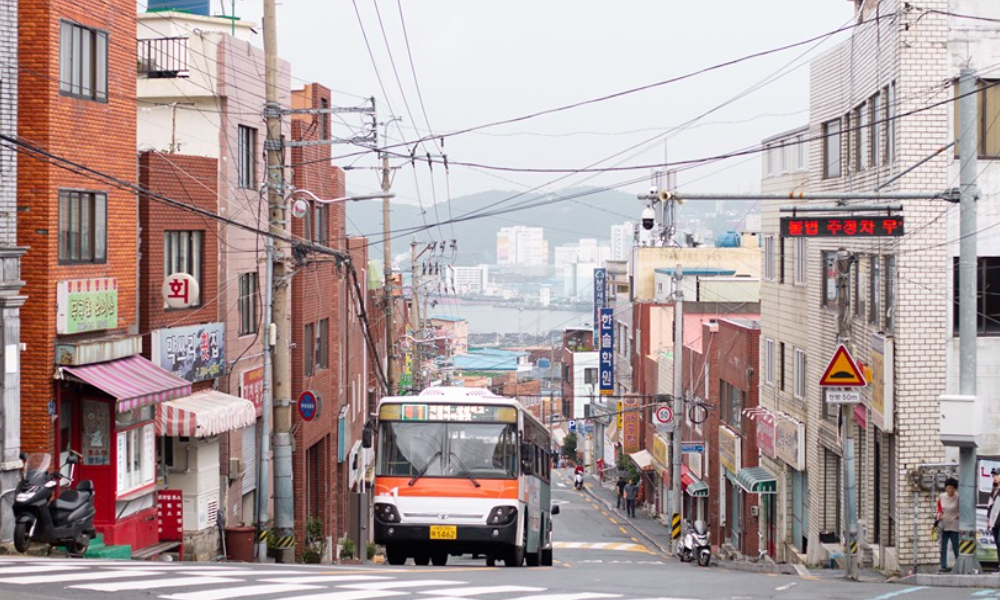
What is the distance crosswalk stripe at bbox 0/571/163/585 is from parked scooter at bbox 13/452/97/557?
13.4 feet

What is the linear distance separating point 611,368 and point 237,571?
6477 centimetres

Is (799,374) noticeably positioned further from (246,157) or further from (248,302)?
(246,157)

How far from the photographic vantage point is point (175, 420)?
25.9m

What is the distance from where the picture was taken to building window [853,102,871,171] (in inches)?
1123

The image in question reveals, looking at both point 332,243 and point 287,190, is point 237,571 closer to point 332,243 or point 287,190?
point 287,190

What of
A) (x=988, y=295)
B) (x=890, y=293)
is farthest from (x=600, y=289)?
(x=988, y=295)

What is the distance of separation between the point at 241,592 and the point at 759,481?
27676 mm

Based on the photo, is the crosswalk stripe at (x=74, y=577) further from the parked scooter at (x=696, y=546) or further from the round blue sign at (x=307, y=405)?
the parked scooter at (x=696, y=546)

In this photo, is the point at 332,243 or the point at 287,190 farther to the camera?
the point at 332,243

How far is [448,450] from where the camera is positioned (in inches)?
890

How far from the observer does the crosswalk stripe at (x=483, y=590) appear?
14.6 metres

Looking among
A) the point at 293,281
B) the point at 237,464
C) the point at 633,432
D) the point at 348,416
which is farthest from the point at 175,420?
the point at 633,432

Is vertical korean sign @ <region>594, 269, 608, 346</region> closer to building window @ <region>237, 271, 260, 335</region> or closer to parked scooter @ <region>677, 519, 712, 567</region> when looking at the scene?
parked scooter @ <region>677, 519, 712, 567</region>

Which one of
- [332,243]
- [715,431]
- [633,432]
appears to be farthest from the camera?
→ [633,432]
